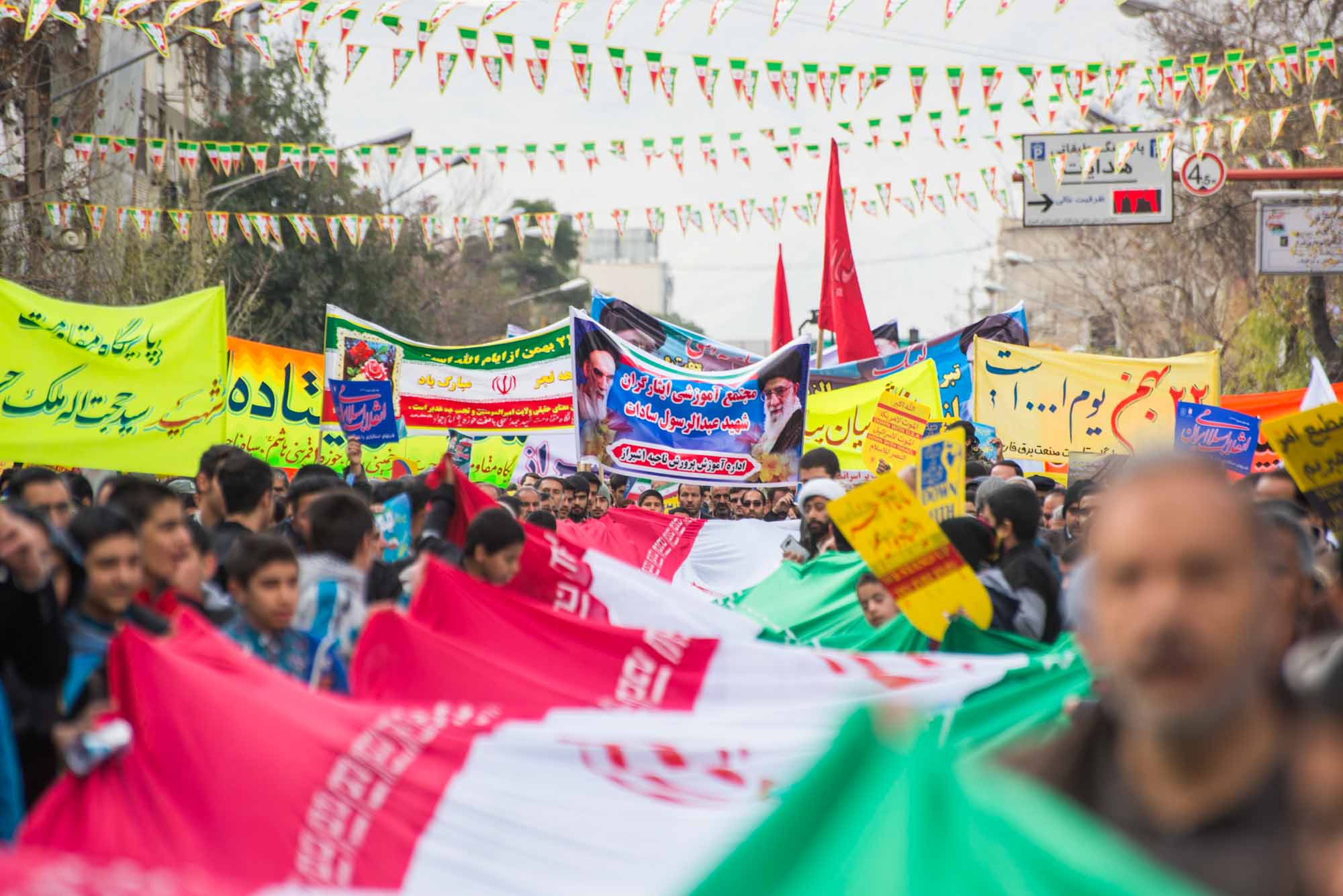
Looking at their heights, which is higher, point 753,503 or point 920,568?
point 920,568

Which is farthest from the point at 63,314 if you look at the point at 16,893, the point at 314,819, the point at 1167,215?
the point at 1167,215

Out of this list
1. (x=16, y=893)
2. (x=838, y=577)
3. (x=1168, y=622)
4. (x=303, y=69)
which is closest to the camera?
(x=1168, y=622)

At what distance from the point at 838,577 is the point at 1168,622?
7.42 metres

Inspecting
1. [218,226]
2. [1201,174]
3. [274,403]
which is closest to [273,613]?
[274,403]

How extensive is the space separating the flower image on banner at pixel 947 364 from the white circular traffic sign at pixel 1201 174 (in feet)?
8.39

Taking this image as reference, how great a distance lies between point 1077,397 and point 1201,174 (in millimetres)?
3482

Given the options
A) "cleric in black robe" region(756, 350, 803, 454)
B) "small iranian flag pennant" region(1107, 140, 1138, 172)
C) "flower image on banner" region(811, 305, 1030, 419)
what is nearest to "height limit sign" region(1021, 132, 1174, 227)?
"small iranian flag pennant" region(1107, 140, 1138, 172)

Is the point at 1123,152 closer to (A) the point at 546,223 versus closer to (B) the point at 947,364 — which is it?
(B) the point at 947,364

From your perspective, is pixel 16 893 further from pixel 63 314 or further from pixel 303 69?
pixel 303 69

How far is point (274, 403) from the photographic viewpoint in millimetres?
17156

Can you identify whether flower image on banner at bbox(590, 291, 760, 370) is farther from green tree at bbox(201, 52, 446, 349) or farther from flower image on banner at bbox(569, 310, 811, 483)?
green tree at bbox(201, 52, 446, 349)

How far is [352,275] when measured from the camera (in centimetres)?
3788

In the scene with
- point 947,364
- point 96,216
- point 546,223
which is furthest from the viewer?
point 546,223

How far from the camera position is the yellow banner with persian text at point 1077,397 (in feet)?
52.4
